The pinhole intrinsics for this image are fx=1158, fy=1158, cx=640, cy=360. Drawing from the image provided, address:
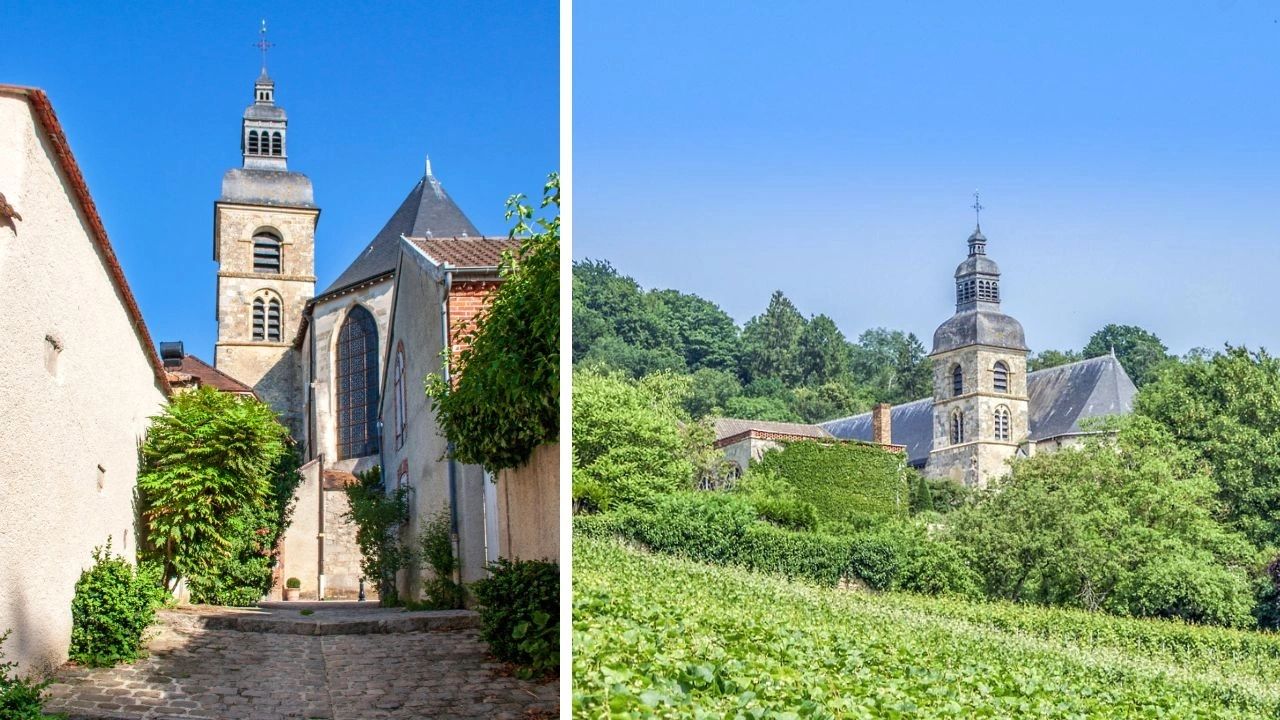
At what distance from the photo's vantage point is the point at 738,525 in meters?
7.65

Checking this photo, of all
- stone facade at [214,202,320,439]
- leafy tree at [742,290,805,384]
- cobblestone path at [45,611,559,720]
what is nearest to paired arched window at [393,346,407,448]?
stone facade at [214,202,320,439]

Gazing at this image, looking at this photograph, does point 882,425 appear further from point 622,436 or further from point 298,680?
point 298,680

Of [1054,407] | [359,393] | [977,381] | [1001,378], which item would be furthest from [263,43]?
[1054,407]

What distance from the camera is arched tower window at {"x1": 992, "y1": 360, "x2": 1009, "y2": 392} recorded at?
13059mm

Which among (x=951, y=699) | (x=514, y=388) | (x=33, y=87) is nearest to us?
(x=33, y=87)

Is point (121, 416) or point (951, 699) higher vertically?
point (121, 416)

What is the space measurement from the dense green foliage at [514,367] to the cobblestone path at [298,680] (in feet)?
1.92

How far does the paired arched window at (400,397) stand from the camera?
10.6ft

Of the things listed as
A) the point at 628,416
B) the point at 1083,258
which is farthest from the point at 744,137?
the point at 1083,258

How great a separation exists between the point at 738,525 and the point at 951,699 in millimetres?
2864

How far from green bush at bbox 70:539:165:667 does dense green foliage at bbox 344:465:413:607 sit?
0.62m

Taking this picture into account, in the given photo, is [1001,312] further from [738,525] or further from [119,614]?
[119,614]

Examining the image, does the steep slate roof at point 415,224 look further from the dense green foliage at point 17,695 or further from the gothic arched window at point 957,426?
the gothic arched window at point 957,426

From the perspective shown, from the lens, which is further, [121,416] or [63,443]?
[121,416]
